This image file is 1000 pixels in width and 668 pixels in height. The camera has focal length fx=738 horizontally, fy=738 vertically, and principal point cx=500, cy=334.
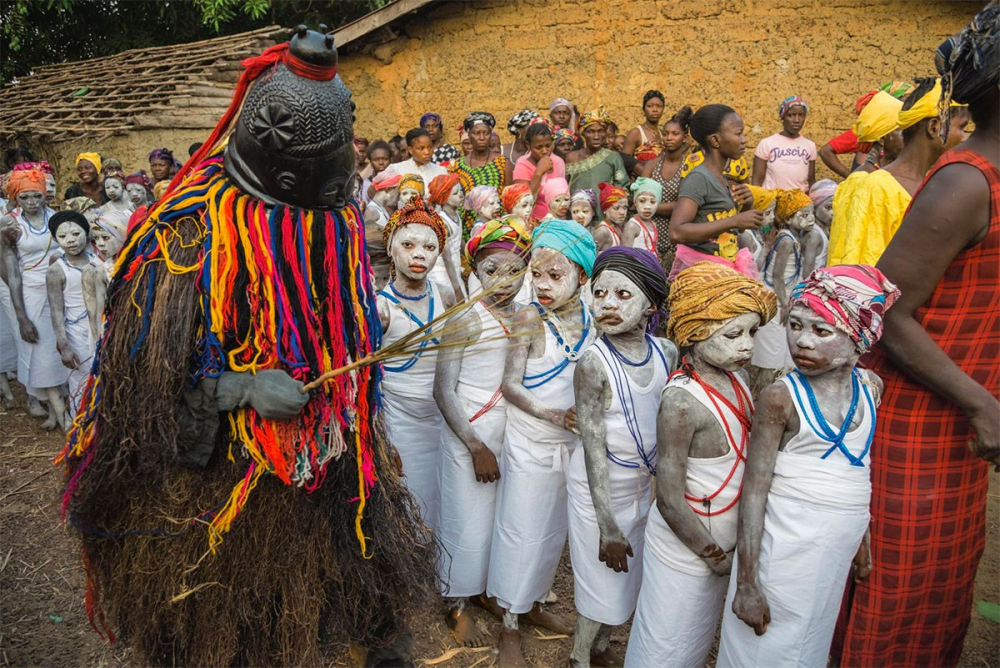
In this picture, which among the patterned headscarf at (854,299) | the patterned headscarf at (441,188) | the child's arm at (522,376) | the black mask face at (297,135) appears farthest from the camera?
the patterned headscarf at (441,188)

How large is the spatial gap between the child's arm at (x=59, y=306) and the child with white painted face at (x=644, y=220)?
442 cm

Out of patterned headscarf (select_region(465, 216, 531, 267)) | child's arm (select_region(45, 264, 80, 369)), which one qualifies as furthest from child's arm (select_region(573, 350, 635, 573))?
child's arm (select_region(45, 264, 80, 369))

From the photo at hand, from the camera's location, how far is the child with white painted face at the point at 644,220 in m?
5.99

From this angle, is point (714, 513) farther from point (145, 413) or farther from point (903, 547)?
point (145, 413)

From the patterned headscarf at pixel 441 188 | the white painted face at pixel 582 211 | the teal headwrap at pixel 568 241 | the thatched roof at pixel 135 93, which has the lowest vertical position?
the teal headwrap at pixel 568 241

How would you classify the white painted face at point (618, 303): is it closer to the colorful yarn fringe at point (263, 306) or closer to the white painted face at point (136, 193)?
the colorful yarn fringe at point (263, 306)

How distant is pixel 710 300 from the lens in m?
2.48

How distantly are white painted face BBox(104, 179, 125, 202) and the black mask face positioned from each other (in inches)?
259

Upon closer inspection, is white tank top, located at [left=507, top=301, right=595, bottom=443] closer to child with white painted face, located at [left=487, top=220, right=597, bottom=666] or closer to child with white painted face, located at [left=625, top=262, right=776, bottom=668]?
child with white painted face, located at [left=487, top=220, right=597, bottom=666]

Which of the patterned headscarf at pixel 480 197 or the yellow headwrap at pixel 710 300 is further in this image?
the patterned headscarf at pixel 480 197

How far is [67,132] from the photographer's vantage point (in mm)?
10773

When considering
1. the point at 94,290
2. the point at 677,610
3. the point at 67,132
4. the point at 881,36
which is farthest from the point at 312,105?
the point at 67,132

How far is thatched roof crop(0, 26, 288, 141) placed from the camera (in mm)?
10609

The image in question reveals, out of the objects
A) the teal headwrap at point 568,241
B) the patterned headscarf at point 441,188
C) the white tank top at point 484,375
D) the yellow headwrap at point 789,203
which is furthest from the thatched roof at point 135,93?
the teal headwrap at point 568,241
